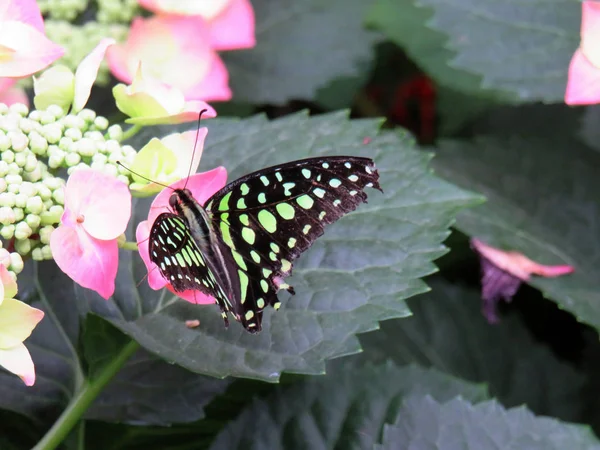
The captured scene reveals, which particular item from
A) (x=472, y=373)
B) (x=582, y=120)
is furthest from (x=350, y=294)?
(x=582, y=120)

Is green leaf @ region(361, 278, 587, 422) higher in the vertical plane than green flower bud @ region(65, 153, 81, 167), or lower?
lower

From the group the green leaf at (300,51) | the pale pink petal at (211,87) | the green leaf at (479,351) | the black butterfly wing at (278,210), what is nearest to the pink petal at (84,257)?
the black butterfly wing at (278,210)

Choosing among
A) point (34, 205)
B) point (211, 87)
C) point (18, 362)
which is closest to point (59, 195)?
point (34, 205)

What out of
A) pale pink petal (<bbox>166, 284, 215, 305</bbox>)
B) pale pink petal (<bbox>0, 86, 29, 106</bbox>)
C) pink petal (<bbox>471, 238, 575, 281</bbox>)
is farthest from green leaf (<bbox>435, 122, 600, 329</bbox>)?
pale pink petal (<bbox>0, 86, 29, 106</bbox>)

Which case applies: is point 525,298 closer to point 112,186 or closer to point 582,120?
point 582,120

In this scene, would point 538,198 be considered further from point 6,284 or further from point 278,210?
point 6,284

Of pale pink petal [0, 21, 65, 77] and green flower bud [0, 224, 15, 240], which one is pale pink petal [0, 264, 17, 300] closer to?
green flower bud [0, 224, 15, 240]

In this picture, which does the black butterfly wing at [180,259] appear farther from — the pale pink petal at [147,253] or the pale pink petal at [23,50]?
the pale pink petal at [23,50]
